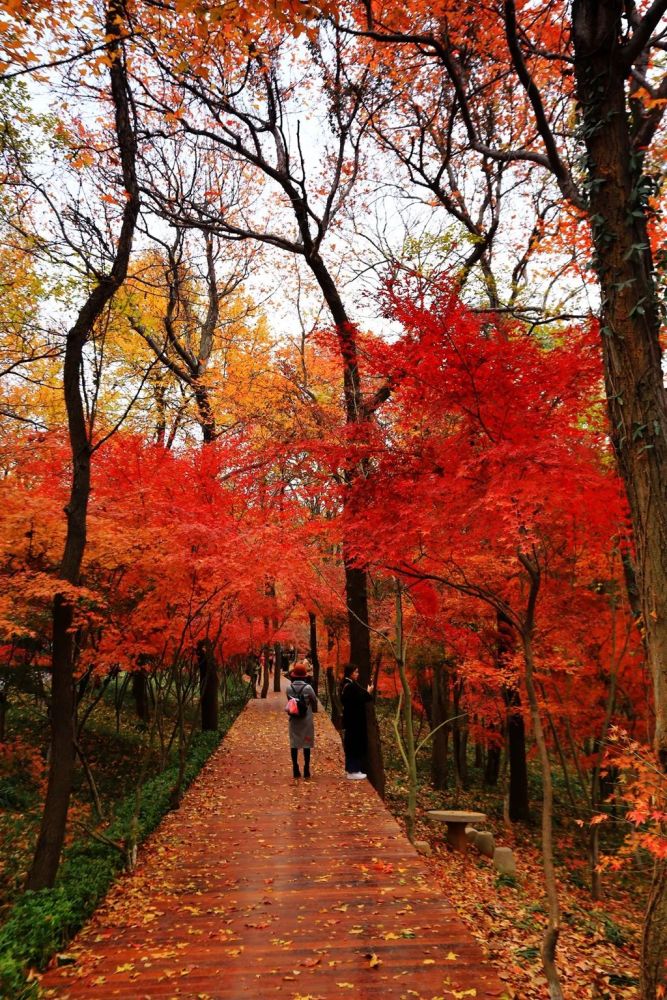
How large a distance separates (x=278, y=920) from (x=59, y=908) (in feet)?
5.72

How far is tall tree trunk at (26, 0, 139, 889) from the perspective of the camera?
5.19 meters

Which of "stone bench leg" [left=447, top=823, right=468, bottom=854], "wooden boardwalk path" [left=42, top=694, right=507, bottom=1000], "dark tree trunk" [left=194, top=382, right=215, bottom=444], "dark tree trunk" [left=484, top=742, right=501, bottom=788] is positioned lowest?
"dark tree trunk" [left=484, top=742, right=501, bottom=788]

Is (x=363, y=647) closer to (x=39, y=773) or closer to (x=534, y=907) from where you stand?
(x=534, y=907)

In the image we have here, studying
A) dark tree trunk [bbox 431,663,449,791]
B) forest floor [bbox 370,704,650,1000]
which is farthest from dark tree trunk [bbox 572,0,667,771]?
dark tree trunk [bbox 431,663,449,791]

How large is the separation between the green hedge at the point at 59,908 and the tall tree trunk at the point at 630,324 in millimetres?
4187

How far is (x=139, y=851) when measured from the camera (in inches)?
255

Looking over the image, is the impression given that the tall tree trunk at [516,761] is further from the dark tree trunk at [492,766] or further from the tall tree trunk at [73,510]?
the tall tree trunk at [73,510]

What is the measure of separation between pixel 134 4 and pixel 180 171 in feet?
12.2

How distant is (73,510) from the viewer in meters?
5.68

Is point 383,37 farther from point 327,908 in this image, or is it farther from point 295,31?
point 327,908

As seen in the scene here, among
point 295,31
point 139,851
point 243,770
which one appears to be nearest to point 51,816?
point 139,851

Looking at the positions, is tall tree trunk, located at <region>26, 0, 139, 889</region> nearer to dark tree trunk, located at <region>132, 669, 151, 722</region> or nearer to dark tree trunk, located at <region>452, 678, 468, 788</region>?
dark tree trunk, located at <region>452, 678, 468, 788</region>

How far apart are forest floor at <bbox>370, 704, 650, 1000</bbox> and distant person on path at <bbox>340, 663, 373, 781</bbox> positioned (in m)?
1.68

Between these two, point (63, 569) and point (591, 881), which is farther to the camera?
point (591, 881)
